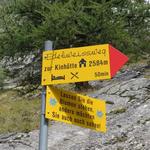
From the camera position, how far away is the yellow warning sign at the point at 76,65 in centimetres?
490

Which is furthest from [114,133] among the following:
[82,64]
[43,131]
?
[43,131]

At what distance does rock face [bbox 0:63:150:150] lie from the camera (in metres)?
11.2

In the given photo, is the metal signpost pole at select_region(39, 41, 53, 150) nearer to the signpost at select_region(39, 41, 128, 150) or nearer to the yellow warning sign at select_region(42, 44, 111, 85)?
the signpost at select_region(39, 41, 128, 150)

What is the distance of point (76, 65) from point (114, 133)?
7.07m

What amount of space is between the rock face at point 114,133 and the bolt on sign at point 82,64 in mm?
5851

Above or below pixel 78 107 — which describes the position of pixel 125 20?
above

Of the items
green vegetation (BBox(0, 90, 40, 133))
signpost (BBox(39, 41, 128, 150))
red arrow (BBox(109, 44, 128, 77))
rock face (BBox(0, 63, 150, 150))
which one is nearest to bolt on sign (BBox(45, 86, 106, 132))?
signpost (BBox(39, 41, 128, 150))

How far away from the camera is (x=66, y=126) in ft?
43.9

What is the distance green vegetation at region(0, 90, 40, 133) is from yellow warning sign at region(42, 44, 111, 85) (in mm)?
8624

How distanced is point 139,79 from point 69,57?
473 inches

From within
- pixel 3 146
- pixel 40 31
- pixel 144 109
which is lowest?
pixel 3 146

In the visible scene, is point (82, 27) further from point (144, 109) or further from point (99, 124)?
point (99, 124)

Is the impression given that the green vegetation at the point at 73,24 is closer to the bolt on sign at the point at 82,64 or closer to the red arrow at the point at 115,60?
the bolt on sign at the point at 82,64

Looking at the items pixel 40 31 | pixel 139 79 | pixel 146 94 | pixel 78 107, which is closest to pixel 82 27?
pixel 40 31
